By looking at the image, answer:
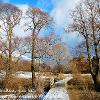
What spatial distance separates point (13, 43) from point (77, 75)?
9721 millimetres

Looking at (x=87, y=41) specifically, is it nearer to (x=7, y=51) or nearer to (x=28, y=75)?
(x=7, y=51)

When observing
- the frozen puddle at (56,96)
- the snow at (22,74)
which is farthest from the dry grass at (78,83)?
the snow at (22,74)

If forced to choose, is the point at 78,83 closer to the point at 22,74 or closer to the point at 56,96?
the point at 22,74

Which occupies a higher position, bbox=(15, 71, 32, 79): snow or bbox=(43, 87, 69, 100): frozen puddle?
bbox=(15, 71, 32, 79): snow

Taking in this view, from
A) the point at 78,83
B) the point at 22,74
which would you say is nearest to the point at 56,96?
the point at 78,83

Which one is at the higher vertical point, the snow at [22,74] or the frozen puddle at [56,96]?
the snow at [22,74]

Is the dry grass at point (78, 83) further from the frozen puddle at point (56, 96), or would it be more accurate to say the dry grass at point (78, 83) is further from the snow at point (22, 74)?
the snow at point (22, 74)

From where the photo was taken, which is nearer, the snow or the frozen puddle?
the frozen puddle

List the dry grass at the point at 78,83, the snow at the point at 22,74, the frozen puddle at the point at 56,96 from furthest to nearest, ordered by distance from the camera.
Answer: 1. the snow at the point at 22,74
2. the dry grass at the point at 78,83
3. the frozen puddle at the point at 56,96

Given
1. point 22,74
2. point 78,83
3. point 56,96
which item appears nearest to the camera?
point 56,96

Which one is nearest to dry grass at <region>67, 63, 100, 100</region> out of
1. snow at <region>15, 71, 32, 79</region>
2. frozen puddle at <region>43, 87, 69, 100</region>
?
frozen puddle at <region>43, 87, 69, 100</region>

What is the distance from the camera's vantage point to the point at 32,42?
1208 inches

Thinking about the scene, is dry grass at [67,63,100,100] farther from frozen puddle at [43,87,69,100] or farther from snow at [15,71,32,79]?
snow at [15,71,32,79]

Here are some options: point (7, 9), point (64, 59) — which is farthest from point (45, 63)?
point (64, 59)
